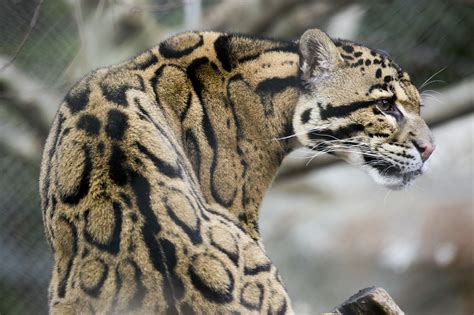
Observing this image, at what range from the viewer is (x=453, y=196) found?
6.75 meters

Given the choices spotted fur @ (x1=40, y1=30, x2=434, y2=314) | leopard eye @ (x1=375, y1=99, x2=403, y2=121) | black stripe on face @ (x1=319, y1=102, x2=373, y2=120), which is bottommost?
spotted fur @ (x1=40, y1=30, x2=434, y2=314)

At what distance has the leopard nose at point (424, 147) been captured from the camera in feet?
9.20

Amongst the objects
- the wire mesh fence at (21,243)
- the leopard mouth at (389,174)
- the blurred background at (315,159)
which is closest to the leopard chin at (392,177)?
the leopard mouth at (389,174)

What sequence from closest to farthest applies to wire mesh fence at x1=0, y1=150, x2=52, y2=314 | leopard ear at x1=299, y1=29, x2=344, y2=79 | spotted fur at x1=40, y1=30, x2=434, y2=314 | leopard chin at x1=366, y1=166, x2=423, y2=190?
spotted fur at x1=40, y1=30, x2=434, y2=314 → leopard ear at x1=299, y1=29, x2=344, y2=79 → leopard chin at x1=366, y1=166, x2=423, y2=190 → wire mesh fence at x1=0, y1=150, x2=52, y2=314

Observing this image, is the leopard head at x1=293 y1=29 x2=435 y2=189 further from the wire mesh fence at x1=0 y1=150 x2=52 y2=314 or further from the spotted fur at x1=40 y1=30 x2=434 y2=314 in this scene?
the wire mesh fence at x1=0 y1=150 x2=52 y2=314

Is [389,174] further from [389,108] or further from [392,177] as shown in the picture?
[389,108]

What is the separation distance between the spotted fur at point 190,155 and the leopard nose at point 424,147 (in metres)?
0.03

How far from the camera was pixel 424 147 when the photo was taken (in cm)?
281

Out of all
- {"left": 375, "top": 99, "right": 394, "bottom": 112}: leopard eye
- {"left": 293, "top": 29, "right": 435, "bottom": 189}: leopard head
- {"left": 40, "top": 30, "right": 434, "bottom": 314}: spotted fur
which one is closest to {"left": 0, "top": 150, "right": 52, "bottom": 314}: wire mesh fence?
{"left": 40, "top": 30, "right": 434, "bottom": 314}: spotted fur

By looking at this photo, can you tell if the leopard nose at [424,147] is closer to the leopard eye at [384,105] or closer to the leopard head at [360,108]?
the leopard head at [360,108]

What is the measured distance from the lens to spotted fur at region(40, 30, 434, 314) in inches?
79.4

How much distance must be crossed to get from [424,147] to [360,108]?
0.27 m

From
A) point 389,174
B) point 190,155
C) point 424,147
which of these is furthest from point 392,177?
point 190,155

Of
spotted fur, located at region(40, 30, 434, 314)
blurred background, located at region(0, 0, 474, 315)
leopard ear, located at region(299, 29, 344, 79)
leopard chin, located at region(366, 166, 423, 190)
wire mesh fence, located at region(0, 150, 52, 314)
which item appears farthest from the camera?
wire mesh fence, located at region(0, 150, 52, 314)
